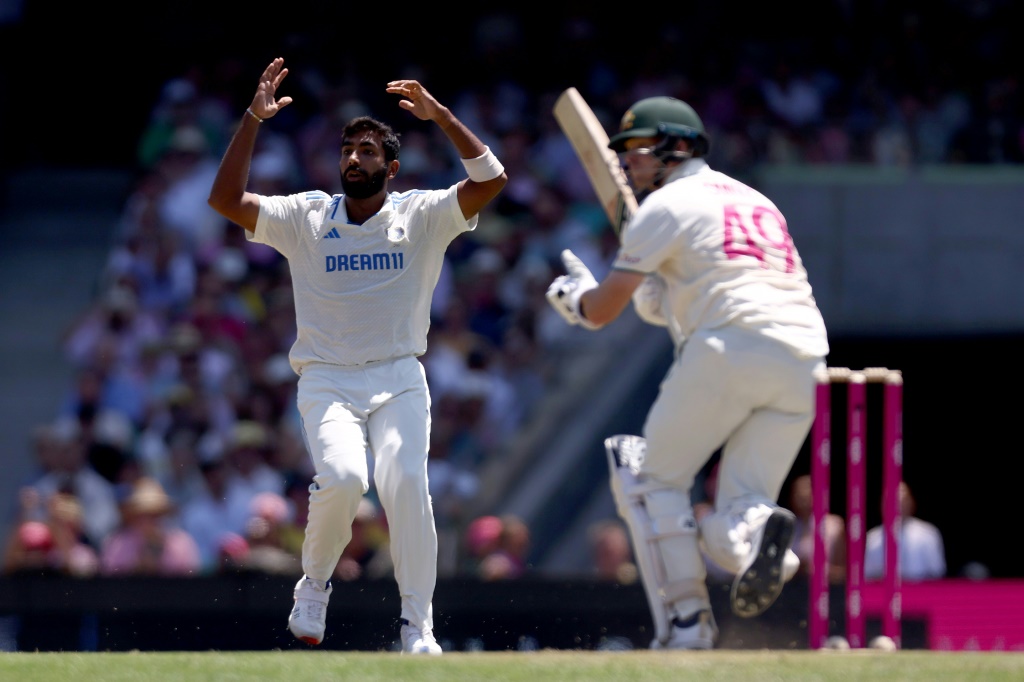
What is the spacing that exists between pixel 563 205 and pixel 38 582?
16.8 ft

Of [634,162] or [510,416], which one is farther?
[510,416]

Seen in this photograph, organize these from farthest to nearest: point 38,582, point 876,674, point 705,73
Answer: point 705,73, point 38,582, point 876,674

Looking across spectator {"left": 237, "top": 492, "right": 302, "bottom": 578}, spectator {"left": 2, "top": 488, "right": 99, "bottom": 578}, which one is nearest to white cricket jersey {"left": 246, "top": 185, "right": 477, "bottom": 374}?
spectator {"left": 237, "top": 492, "right": 302, "bottom": 578}

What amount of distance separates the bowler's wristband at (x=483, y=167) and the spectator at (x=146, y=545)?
363 centimetres

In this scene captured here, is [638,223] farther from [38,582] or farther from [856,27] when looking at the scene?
[856,27]

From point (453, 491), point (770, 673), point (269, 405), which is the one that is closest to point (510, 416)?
point (453, 491)

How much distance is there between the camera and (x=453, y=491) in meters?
10.1

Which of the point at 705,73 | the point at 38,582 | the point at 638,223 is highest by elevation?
the point at 705,73

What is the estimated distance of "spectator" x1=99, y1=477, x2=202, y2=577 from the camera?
8984 mm

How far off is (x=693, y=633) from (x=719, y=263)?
1.18 meters

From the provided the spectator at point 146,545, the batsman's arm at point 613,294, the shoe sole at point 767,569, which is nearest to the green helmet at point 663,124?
the batsman's arm at point 613,294

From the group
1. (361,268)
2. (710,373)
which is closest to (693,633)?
(710,373)

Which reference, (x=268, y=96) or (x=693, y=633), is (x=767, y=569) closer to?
(x=693, y=633)

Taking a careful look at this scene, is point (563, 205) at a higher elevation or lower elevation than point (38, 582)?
higher
